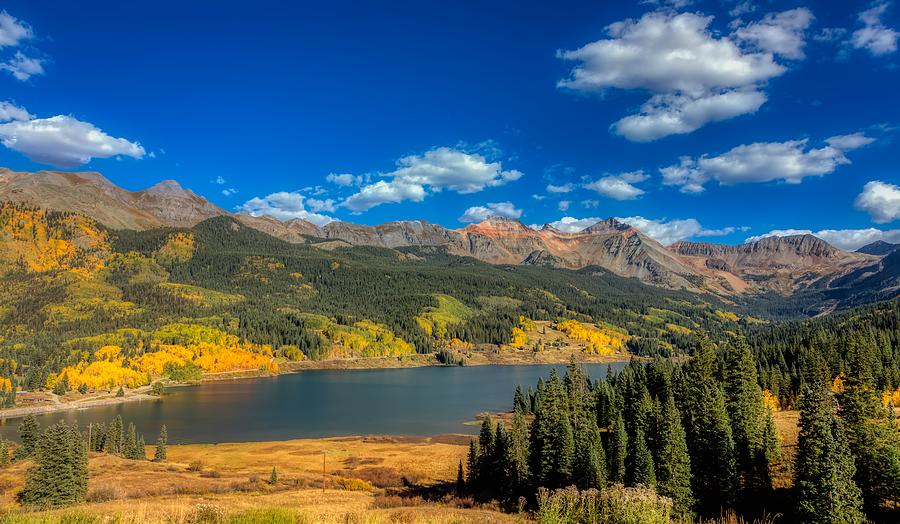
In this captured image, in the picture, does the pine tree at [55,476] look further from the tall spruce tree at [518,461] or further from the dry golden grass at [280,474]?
the tall spruce tree at [518,461]

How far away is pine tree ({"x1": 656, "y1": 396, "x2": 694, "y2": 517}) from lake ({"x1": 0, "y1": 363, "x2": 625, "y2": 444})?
8039cm

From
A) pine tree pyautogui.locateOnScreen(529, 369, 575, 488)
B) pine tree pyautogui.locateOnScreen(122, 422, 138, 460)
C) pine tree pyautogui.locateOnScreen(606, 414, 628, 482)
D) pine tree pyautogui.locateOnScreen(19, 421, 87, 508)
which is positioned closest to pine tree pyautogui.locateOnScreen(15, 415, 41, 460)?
pine tree pyautogui.locateOnScreen(122, 422, 138, 460)

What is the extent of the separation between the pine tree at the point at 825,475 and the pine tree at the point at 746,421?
1646 cm

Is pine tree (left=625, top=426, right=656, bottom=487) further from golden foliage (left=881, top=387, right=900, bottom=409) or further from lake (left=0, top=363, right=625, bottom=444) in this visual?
lake (left=0, top=363, right=625, bottom=444)

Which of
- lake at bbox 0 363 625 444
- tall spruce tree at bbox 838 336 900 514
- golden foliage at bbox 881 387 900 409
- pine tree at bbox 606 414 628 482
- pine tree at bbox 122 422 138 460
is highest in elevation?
tall spruce tree at bbox 838 336 900 514

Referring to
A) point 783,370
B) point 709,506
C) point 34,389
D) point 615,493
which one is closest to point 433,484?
point 709,506

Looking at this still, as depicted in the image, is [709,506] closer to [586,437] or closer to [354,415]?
[586,437]

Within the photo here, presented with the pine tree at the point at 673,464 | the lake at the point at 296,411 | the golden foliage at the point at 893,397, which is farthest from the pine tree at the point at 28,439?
the golden foliage at the point at 893,397

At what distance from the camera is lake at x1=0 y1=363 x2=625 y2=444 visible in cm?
12538

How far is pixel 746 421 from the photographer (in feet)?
188

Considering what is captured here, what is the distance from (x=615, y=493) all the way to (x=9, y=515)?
47.5 feet

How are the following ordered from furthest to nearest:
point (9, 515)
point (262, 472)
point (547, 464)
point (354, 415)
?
point (354, 415)
point (262, 472)
point (547, 464)
point (9, 515)

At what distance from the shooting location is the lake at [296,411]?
411ft

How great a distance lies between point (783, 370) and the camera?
114500mm
